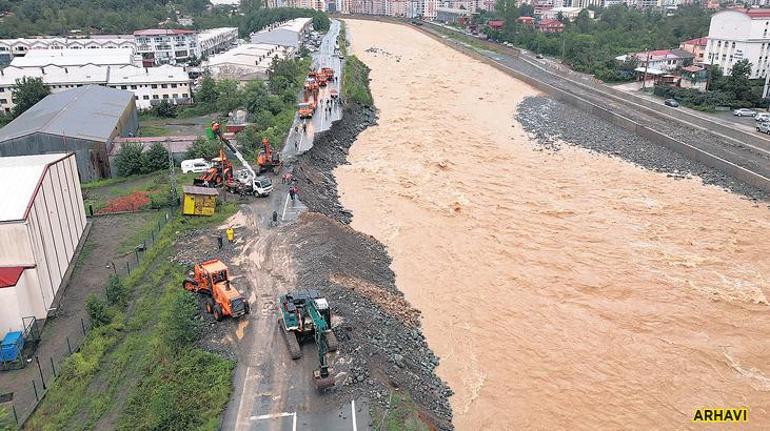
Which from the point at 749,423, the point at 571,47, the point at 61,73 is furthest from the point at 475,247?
the point at 571,47

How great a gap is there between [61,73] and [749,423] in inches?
1714

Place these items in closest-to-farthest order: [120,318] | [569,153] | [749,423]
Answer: [749,423] → [120,318] → [569,153]

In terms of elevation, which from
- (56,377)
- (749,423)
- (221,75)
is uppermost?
(221,75)

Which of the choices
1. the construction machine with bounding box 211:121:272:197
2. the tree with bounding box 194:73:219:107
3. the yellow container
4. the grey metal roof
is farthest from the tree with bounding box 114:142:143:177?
the tree with bounding box 194:73:219:107

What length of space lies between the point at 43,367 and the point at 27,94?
28.9 m

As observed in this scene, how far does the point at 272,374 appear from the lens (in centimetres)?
1273

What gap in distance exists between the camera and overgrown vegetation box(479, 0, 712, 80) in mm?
54747

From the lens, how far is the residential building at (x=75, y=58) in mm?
45875

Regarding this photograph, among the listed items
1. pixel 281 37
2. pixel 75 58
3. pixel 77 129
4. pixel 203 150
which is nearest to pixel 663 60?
pixel 281 37

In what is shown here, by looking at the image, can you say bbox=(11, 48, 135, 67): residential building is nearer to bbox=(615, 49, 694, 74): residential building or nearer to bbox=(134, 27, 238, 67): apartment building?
bbox=(134, 27, 238, 67): apartment building

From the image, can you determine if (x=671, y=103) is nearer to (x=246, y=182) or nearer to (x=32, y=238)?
(x=246, y=182)

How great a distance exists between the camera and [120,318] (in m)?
15.3

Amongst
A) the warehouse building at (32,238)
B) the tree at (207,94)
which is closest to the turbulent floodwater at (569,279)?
the warehouse building at (32,238)

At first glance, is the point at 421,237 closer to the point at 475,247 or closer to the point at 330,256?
the point at 475,247
